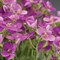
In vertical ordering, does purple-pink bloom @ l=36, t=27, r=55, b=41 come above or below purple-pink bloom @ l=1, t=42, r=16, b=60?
above

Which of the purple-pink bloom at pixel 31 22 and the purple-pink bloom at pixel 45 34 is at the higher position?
the purple-pink bloom at pixel 31 22

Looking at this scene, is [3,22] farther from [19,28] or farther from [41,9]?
[41,9]

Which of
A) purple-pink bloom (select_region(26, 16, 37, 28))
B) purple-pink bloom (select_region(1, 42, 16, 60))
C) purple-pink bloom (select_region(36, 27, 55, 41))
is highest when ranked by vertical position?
purple-pink bloom (select_region(26, 16, 37, 28))

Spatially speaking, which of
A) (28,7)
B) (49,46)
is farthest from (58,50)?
(28,7)

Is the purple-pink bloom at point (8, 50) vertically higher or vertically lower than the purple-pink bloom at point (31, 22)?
lower

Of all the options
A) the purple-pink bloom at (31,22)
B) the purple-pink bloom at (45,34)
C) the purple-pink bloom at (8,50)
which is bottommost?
the purple-pink bloom at (8,50)

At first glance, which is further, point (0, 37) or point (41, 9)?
point (41, 9)

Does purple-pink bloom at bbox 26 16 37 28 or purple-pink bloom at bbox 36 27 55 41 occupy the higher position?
purple-pink bloom at bbox 26 16 37 28
